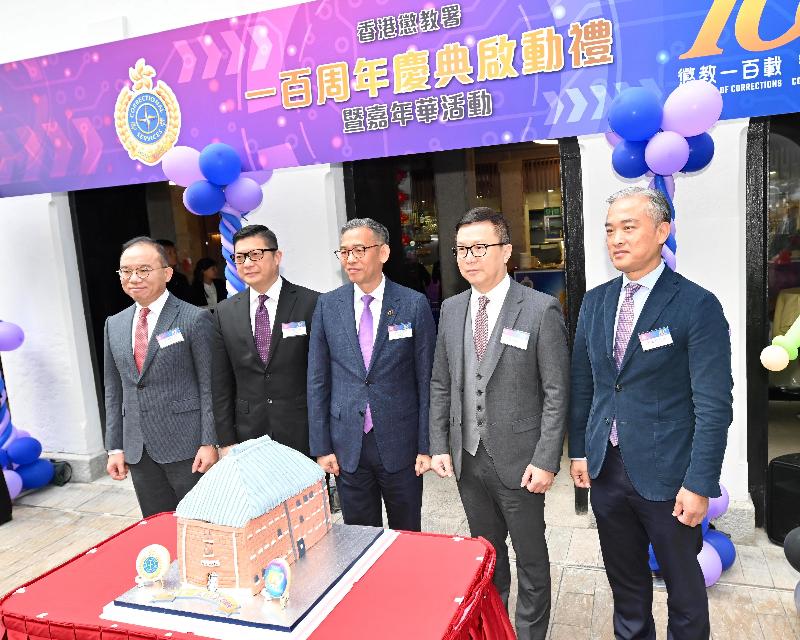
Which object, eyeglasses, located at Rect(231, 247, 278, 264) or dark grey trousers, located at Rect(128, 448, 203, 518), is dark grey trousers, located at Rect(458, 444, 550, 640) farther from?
dark grey trousers, located at Rect(128, 448, 203, 518)

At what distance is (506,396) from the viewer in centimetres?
255

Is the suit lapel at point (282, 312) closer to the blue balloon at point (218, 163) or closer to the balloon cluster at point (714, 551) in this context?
the blue balloon at point (218, 163)

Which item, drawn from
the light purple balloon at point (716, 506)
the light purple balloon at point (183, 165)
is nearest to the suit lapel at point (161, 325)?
the light purple balloon at point (183, 165)

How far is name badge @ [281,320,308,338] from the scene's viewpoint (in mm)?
3145

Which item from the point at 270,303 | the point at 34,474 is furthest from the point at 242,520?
the point at 34,474

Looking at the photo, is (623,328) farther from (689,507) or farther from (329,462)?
(329,462)

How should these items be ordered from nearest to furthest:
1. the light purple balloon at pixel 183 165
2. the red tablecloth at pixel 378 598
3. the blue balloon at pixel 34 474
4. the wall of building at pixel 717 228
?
1. the red tablecloth at pixel 378 598
2. the wall of building at pixel 717 228
3. the light purple balloon at pixel 183 165
4. the blue balloon at pixel 34 474

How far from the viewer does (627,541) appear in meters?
2.51

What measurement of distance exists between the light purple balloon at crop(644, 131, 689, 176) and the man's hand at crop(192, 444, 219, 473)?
2.39 meters

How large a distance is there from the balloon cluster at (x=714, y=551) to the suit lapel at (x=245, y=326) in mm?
2087

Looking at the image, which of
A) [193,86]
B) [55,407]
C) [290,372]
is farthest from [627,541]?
[55,407]

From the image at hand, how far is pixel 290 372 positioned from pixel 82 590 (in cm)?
140

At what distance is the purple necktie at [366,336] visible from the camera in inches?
114

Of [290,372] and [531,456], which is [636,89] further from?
[290,372]
